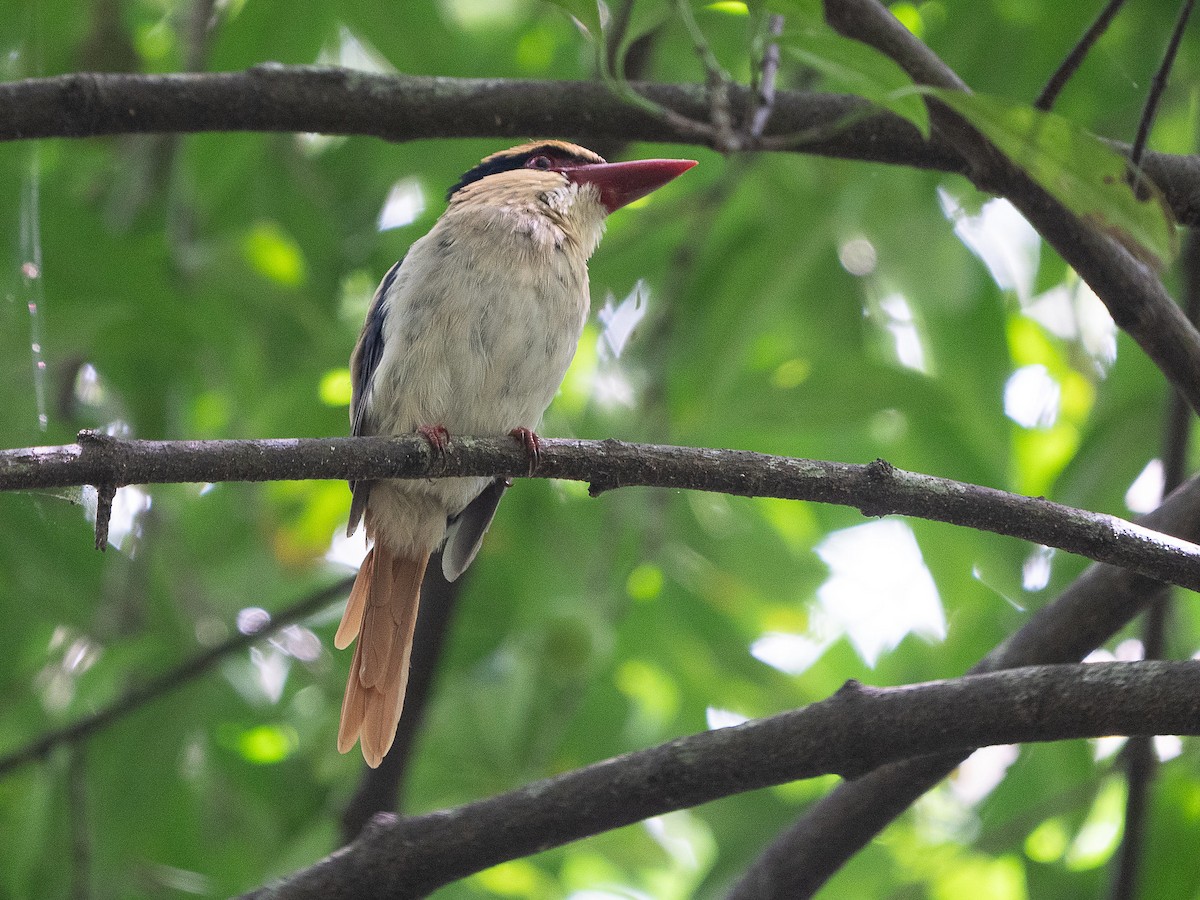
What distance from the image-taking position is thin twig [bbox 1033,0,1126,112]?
2.00 m

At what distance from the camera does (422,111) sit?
2385mm

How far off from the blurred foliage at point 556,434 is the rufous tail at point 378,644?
266 mm

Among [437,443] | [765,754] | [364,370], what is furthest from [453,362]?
[765,754]

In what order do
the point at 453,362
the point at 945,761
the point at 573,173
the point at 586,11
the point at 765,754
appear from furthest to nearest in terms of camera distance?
1. the point at 573,173
2. the point at 453,362
3. the point at 945,761
4. the point at 765,754
5. the point at 586,11

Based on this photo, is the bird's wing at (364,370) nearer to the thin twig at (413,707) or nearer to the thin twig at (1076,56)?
the thin twig at (413,707)

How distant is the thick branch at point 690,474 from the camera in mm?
1710

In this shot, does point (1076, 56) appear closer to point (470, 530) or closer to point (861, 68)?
point (861, 68)

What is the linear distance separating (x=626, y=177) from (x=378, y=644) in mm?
1359

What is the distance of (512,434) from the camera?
7.92 ft

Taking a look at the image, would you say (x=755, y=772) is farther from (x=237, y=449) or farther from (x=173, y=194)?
(x=173, y=194)

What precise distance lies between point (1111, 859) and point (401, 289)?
2.08m

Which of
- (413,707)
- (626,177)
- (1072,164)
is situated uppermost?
(626,177)

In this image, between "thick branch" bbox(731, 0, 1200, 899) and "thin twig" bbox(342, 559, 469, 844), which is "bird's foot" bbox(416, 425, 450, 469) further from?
"thin twig" bbox(342, 559, 469, 844)

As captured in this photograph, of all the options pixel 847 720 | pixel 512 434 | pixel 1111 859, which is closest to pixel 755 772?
pixel 847 720
